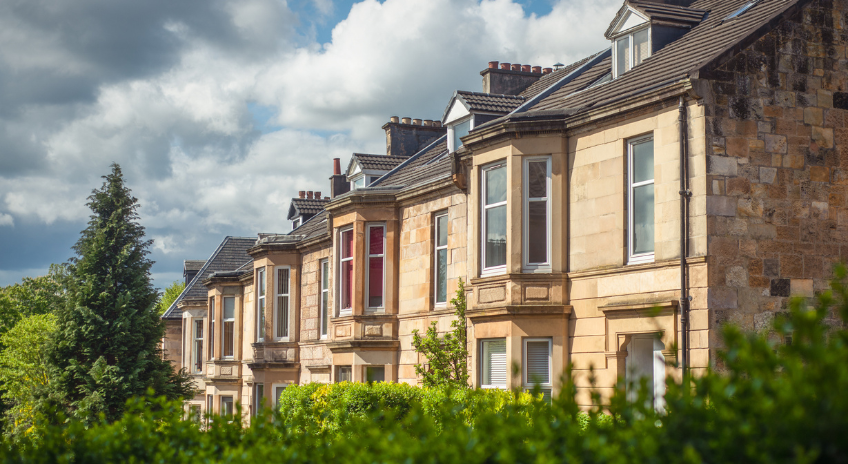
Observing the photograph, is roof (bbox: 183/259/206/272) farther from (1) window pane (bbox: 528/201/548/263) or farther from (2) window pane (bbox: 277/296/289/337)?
(1) window pane (bbox: 528/201/548/263)

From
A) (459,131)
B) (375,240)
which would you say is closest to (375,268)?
(375,240)

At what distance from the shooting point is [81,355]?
31109 millimetres

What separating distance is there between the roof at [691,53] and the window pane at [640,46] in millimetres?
417

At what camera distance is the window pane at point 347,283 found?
23750 millimetres

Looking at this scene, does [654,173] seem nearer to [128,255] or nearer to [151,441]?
[151,441]

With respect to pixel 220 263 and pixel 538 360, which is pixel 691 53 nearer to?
pixel 538 360

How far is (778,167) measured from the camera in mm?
14305

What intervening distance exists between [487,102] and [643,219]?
8510 millimetres

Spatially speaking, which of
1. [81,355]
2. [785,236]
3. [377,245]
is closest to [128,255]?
[81,355]

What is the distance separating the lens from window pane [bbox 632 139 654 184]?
1472 cm

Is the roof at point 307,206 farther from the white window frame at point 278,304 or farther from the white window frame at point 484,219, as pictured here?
the white window frame at point 484,219

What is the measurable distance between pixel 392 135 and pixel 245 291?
28.4 feet

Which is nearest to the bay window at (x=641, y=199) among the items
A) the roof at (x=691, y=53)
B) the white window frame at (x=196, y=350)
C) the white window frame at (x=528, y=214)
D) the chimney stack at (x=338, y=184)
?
the roof at (x=691, y=53)

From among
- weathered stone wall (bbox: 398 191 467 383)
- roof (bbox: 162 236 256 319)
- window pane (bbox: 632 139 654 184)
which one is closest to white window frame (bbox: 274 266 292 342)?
weathered stone wall (bbox: 398 191 467 383)
